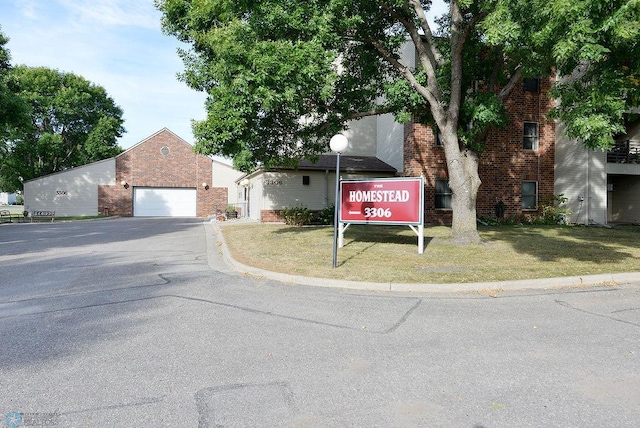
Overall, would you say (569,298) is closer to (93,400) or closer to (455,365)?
(455,365)

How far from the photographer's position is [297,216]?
64.6 feet

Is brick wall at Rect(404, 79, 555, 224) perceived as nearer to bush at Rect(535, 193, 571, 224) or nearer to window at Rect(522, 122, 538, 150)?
window at Rect(522, 122, 538, 150)

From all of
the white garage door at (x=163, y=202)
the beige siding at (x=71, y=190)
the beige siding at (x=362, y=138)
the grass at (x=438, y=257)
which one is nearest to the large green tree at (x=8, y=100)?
the beige siding at (x=71, y=190)

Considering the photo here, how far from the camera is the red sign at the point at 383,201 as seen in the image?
32.7 feet

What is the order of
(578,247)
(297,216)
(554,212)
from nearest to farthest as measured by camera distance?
(578,247) → (297,216) → (554,212)

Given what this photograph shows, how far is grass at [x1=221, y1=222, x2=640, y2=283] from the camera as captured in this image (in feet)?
24.5

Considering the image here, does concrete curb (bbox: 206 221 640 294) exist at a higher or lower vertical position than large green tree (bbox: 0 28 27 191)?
lower

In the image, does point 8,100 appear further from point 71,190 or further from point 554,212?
point 554,212

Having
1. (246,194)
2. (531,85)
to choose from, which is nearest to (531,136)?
(531,85)

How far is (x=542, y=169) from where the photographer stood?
66.9 feet

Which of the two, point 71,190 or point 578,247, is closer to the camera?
point 578,247
